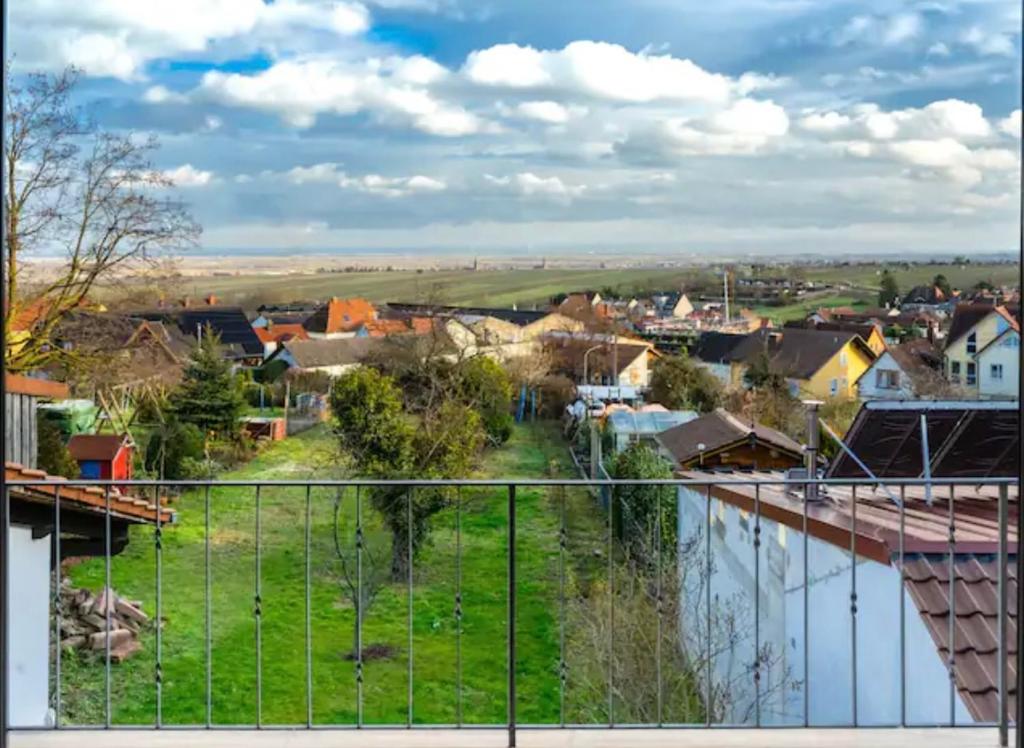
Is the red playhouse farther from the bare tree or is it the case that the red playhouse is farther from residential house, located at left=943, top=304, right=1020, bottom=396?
residential house, located at left=943, top=304, right=1020, bottom=396

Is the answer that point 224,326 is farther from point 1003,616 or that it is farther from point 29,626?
point 1003,616

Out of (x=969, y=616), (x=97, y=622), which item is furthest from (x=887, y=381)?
(x=97, y=622)

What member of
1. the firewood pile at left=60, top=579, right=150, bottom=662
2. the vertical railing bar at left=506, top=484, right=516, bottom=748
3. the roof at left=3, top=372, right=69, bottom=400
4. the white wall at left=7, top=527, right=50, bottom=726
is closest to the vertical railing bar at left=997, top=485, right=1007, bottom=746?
the vertical railing bar at left=506, top=484, right=516, bottom=748

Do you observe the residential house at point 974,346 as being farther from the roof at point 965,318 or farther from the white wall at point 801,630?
the white wall at point 801,630

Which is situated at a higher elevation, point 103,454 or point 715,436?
point 715,436

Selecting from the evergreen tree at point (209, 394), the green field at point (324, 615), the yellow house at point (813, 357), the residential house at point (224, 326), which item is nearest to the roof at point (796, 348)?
the yellow house at point (813, 357)
